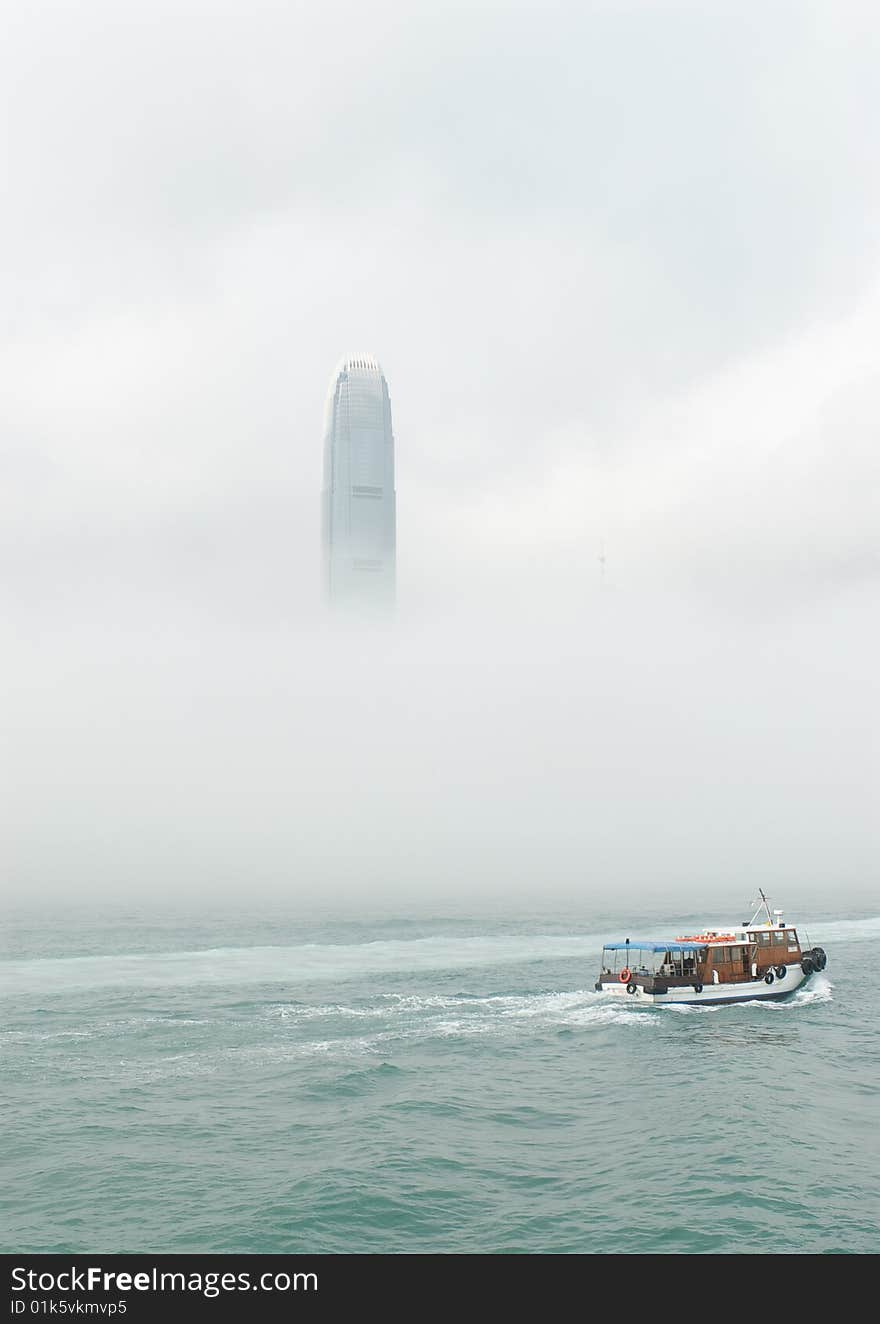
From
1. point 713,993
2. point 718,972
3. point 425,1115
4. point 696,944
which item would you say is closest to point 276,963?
point 696,944

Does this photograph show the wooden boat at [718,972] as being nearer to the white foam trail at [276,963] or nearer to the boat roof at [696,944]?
the boat roof at [696,944]

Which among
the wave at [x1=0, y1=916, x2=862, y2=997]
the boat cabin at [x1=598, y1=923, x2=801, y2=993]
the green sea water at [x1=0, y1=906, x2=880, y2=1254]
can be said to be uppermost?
the boat cabin at [x1=598, y1=923, x2=801, y2=993]

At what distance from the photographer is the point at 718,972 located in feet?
284

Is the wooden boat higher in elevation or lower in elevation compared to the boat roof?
lower

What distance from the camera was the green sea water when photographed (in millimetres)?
36562

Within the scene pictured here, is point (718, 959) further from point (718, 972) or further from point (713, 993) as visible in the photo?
point (713, 993)

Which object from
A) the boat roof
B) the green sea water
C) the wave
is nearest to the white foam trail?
the wave

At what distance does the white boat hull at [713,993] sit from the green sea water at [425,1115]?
157 centimetres

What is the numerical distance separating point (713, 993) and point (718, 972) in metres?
2.07

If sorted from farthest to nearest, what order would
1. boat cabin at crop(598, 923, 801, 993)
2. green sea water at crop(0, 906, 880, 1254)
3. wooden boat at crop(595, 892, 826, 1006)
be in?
boat cabin at crop(598, 923, 801, 993) < wooden boat at crop(595, 892, 826, 1006) < green sea water at crop(0, 906, 880, 1254)

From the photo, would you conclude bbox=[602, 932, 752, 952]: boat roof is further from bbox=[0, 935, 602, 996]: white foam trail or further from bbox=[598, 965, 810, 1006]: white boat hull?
bbox=[0, 935, 602, 996]: white foam trail

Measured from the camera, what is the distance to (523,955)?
4555 inches

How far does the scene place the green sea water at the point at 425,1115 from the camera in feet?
120
